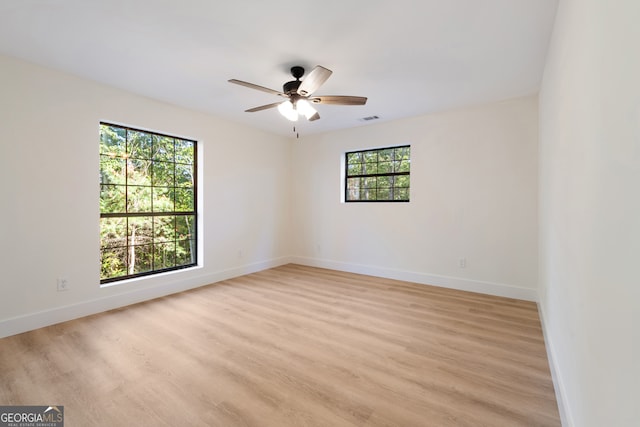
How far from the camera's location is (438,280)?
4062 mm

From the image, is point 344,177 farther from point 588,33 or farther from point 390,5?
point 588,33

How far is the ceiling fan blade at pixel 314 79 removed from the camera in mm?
2176

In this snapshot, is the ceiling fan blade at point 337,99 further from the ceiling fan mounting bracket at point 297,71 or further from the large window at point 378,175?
the large window at point 378,175

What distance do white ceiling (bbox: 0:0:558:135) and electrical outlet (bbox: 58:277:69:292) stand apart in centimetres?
212

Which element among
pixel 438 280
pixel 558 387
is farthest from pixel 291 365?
pixel 438 280

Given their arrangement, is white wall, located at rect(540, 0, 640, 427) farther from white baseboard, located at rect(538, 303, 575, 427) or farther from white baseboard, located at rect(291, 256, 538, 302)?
white baseboard, located at rect(291, 256, 538, 302)

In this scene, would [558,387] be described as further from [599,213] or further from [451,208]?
[451,208]

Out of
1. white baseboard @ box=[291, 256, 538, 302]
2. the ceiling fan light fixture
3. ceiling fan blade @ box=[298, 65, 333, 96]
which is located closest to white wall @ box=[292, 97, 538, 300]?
white baseboard @ box=[291, 256, 538, 302]

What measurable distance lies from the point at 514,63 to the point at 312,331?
3.16m

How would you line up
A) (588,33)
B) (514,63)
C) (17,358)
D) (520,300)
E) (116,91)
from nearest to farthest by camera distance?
1. (588,33)
2. (17,358)
3. (514,63)
4. (116,91)
5. (520,300)

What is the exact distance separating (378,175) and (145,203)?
138 inches

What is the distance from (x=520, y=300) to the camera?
345 centimetres

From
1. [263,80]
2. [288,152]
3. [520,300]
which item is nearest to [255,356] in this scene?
[263,80]

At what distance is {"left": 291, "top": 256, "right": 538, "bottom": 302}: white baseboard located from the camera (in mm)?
3506
